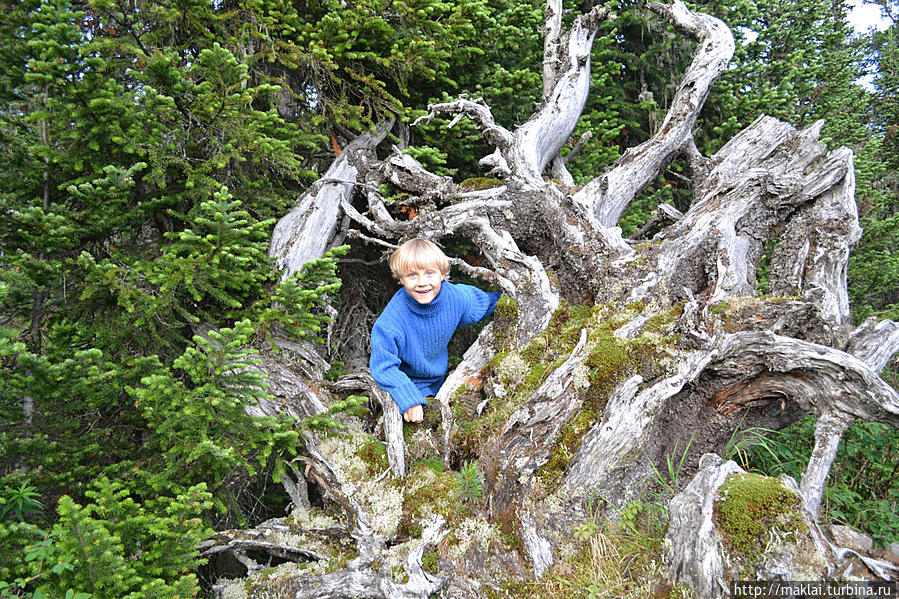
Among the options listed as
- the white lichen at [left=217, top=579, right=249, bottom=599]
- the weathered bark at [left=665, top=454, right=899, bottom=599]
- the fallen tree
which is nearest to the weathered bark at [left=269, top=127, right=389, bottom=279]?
the fallen tree

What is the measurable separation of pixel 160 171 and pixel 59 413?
7.06 feet

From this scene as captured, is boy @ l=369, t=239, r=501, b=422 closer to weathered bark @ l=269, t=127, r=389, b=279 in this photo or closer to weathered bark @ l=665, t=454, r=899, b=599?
weathered bark @ l=269, t=127, r=389, b=279

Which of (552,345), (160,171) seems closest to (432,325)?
(552,345)

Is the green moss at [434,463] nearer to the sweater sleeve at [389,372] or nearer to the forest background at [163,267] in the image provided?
the sweater sleeve at [389,372]

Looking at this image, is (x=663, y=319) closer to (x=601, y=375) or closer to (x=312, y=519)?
(x=601, y=375)

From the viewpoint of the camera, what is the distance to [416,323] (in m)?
4.55

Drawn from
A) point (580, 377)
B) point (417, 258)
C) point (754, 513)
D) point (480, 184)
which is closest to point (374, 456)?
point (417, 258)

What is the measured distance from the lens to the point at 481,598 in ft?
10.0

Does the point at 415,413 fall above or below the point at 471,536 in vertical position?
above

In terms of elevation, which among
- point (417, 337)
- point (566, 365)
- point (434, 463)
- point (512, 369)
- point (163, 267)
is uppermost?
point (163, 267)

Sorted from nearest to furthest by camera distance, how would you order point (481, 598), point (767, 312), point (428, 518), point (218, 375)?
point (481, 598) < point (218, 375) < point (428, 518) < point (767, 312)

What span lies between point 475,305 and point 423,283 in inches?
35.7

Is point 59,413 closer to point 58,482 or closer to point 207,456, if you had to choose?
point 58,482

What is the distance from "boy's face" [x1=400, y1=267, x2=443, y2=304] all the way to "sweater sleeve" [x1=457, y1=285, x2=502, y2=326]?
61cm
